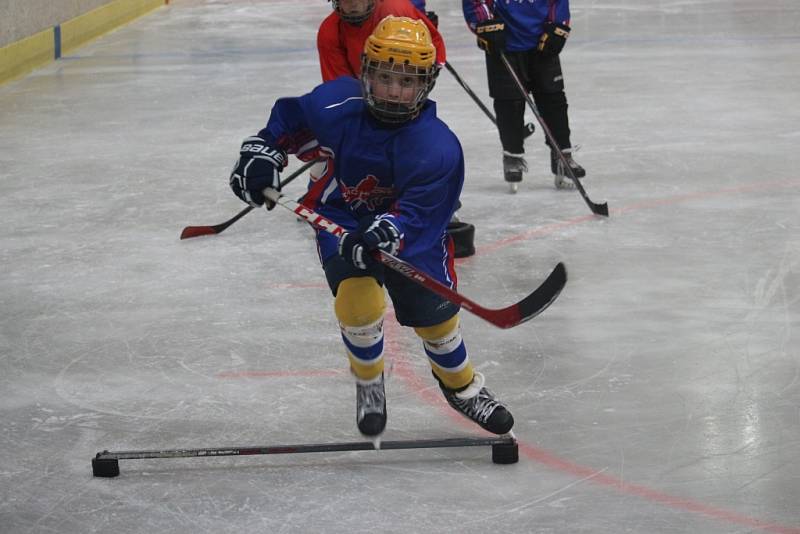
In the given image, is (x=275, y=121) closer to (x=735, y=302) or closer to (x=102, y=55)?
(x=735, y=302)

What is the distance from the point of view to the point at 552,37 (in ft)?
18.2

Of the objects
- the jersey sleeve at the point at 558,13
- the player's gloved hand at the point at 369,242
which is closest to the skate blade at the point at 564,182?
the jersey sleeve at the point at 558,13

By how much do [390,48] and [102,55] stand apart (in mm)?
8035

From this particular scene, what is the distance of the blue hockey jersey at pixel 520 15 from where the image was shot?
5.52 m

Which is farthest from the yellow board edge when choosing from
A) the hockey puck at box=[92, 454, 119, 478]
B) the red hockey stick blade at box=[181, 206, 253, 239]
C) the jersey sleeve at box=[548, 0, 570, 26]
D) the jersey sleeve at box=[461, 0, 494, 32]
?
the hockey puck at box=[92, 454, 119, 478]

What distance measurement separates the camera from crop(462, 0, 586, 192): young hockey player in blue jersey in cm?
553

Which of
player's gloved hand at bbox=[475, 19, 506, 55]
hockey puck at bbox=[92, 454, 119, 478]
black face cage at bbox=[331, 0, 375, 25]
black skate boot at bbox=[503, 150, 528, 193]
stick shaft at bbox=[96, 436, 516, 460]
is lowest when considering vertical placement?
black skate boot at bbox=[503, 150, 528, 193]

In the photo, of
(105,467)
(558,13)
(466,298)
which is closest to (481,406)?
(466,298)

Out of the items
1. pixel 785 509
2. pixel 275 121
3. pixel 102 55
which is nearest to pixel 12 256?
pixel 275 121

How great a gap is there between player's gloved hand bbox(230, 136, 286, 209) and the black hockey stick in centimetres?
56

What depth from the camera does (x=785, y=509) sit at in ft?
8.98

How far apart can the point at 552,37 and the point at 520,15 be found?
167 mm

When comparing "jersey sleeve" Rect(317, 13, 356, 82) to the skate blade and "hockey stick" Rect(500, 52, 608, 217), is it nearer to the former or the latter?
"hockey stick" Rect(500, 52, 608, 217)

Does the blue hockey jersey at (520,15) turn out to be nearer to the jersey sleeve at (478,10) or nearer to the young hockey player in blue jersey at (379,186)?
the jersey sleeve at (478,10)
